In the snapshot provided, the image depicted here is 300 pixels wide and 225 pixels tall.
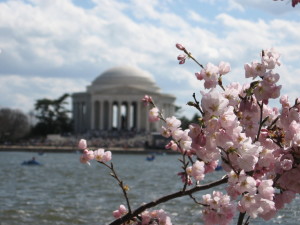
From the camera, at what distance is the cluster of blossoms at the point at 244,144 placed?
5684mm

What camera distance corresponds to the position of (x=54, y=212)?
28000mm

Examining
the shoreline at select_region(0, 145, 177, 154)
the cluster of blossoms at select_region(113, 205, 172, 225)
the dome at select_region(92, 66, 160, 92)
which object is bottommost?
the shoreline at select_region(0, 145, 177, 154)

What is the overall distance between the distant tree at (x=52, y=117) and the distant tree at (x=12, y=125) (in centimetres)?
323

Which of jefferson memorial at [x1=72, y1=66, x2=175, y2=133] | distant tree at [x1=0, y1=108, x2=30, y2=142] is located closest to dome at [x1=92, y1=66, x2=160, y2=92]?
jefferson memorial at [x1=72, y1=66, x2=175, y2=133]

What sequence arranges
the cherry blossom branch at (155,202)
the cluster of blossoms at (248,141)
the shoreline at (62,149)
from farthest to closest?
the shoreline at (62,149), the cherry blossom branch at (155,202), the cluster of blossoms at (248,141)

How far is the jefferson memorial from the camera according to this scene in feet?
522

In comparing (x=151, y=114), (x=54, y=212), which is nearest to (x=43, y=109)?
(x=54, y=212)

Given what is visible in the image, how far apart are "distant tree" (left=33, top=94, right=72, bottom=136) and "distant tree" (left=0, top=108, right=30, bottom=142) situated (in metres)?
3.23

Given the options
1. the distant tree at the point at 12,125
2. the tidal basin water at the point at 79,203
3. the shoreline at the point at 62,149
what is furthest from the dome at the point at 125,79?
the tidal basin water at the point at 79,203

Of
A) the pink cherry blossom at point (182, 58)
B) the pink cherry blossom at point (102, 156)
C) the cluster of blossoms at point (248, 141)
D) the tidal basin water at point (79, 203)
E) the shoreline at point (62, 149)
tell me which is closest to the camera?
the cluster of blossoms at point (248, 141)

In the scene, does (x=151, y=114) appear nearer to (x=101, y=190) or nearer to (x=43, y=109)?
(x=101, y=190)

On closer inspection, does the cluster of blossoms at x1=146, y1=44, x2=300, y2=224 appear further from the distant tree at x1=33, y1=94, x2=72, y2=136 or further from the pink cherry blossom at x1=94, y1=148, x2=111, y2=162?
the distant tree at x1=33, y1=94, x2=72, y2=136

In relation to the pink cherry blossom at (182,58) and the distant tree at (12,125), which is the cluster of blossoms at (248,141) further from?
the distant tree at (12,125)

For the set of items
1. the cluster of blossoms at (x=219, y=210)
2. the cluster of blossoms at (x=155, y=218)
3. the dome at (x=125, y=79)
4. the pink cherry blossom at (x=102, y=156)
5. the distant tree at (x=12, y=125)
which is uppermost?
the dome at (x=125, y=79)
